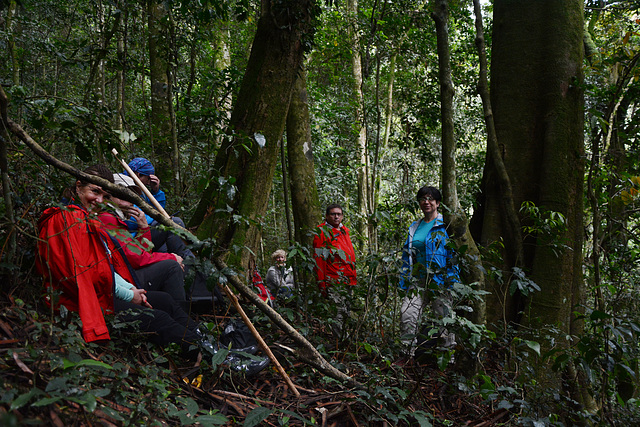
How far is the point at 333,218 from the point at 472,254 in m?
2.20

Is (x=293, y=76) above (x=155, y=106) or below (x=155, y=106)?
below

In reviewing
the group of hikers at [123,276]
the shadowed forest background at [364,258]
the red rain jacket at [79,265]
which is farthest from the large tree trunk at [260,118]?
the red rain jacket at [79,265]

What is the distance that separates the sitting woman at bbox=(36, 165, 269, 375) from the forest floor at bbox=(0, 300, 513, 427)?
0.13 metres

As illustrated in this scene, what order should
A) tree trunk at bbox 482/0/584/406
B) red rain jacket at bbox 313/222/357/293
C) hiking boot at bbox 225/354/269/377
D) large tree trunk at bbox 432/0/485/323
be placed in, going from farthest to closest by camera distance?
1. tree trunk at bbox 482/0/584/406
2. red rain jacket at bbox 313/222/357/293
3. large tree trunk at bbox 432/0/485/323
4. hiking boot at bbox 225/354/269/377

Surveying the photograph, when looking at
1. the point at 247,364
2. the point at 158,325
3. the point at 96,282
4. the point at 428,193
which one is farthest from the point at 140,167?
the point at 428,193

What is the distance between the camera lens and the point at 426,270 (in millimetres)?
3416

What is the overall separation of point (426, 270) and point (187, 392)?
6.35 ft

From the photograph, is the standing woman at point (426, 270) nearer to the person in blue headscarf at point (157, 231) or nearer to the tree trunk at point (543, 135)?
the tree trunk at point (543, 135)

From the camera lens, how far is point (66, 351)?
203 centimetres

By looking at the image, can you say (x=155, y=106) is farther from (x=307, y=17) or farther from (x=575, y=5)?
(x=575, y=5)

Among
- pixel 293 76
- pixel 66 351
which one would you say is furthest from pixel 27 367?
pixel 293 76

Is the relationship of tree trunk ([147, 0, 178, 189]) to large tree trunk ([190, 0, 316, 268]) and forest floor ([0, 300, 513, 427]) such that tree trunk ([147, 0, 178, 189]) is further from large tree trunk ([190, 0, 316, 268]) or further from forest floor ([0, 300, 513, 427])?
forest floor ([0, 300, 513, 427])

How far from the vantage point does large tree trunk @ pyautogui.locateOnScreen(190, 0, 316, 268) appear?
3.66 m

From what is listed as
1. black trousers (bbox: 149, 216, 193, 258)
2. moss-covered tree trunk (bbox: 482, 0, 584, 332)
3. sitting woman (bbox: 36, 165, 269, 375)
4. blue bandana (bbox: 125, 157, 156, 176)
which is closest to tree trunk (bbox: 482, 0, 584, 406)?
moss-covered tree trunk (bbox: 482, 0, 584, 332)
